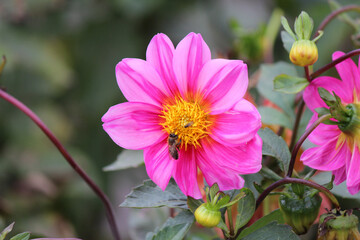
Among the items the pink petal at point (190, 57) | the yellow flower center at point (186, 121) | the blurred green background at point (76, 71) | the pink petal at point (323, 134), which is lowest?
the blurred green background at point (76, 71)

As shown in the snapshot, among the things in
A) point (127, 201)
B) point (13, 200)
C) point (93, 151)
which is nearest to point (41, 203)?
point (13, 200)

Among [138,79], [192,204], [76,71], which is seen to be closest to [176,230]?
[192,204]

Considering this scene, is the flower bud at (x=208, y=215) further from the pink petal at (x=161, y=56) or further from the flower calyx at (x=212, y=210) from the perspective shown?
the pink petal at (x=161, y=56)

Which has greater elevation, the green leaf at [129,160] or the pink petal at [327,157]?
the pink petal at [327,157]

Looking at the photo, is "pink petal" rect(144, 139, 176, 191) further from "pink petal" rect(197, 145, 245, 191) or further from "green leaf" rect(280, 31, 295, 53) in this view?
"green leaf" rect(280, 31, 295, 53)

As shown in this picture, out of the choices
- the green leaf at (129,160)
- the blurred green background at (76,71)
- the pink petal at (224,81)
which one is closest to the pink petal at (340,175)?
the pink petal at (224,81)
